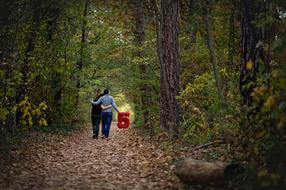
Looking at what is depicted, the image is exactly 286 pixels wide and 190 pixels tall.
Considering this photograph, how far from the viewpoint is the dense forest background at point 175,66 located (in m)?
5.86

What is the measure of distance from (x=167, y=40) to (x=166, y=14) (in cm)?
75

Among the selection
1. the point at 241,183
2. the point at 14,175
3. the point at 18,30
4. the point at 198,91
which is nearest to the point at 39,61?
the point at 18,30

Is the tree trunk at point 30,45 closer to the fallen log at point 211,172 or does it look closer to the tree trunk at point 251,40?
the tree trunk at point 251,40

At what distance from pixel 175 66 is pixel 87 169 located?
15.3 feet

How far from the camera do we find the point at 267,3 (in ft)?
24.3

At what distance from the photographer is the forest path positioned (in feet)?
23.4

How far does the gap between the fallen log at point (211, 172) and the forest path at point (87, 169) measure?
0.48 m

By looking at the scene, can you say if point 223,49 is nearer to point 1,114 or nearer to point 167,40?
point 167,40

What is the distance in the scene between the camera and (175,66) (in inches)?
477

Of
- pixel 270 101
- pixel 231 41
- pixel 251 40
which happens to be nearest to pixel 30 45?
pixel 231 41

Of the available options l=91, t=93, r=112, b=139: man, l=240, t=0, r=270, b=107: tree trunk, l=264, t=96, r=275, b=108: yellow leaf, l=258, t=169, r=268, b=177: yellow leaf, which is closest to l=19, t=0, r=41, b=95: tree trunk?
l=91, t=93, r=112, b=139: man

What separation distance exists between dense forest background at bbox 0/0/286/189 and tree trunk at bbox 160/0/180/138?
0.03m

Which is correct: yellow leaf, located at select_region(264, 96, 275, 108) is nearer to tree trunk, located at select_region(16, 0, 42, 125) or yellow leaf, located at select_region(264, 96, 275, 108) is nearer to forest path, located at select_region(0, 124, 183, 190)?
forest path, located at select_region(0, 124, 183, 190)

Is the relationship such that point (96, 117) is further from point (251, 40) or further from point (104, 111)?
point (251, 40)
